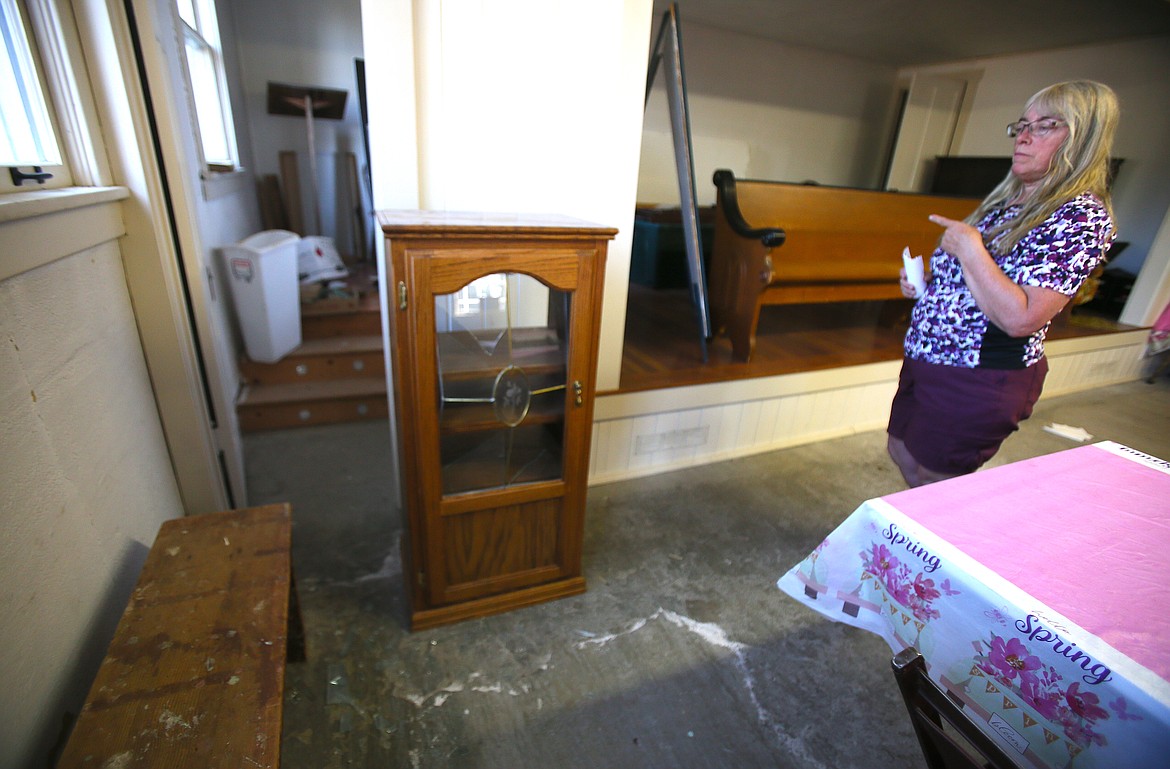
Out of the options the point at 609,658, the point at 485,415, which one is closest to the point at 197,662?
the point at 485,415

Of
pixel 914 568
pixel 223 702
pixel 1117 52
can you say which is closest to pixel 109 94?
pixel 223 702

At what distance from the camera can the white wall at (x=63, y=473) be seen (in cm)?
90

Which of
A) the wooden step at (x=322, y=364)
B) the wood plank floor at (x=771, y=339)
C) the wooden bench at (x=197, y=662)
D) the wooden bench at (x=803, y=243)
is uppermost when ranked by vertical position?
the wooden bench at (x=803, y=243)

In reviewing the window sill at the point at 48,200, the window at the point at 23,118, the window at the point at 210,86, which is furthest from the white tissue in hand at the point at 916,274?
the window at the point at 210,86

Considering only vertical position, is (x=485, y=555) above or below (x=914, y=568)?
below

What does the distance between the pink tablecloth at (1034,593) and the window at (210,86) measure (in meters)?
3.13

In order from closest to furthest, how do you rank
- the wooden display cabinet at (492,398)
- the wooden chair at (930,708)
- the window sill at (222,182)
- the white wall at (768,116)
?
the wooden chair at (930,708) < the wooden display cabinet at (492,398) < the window sill at (222,182) < the white wall at (768,116)

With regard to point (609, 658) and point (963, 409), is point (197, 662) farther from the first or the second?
point (963, 409)

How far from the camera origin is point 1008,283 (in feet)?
4.11

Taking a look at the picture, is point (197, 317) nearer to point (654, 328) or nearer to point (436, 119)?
point (436, 119)

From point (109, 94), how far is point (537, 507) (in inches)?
64.6

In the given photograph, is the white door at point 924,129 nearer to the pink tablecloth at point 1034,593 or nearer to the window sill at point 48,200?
Result: the pink tablecloth at point 1034,593

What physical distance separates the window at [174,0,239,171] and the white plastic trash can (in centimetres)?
45

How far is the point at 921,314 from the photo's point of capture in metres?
1.54
